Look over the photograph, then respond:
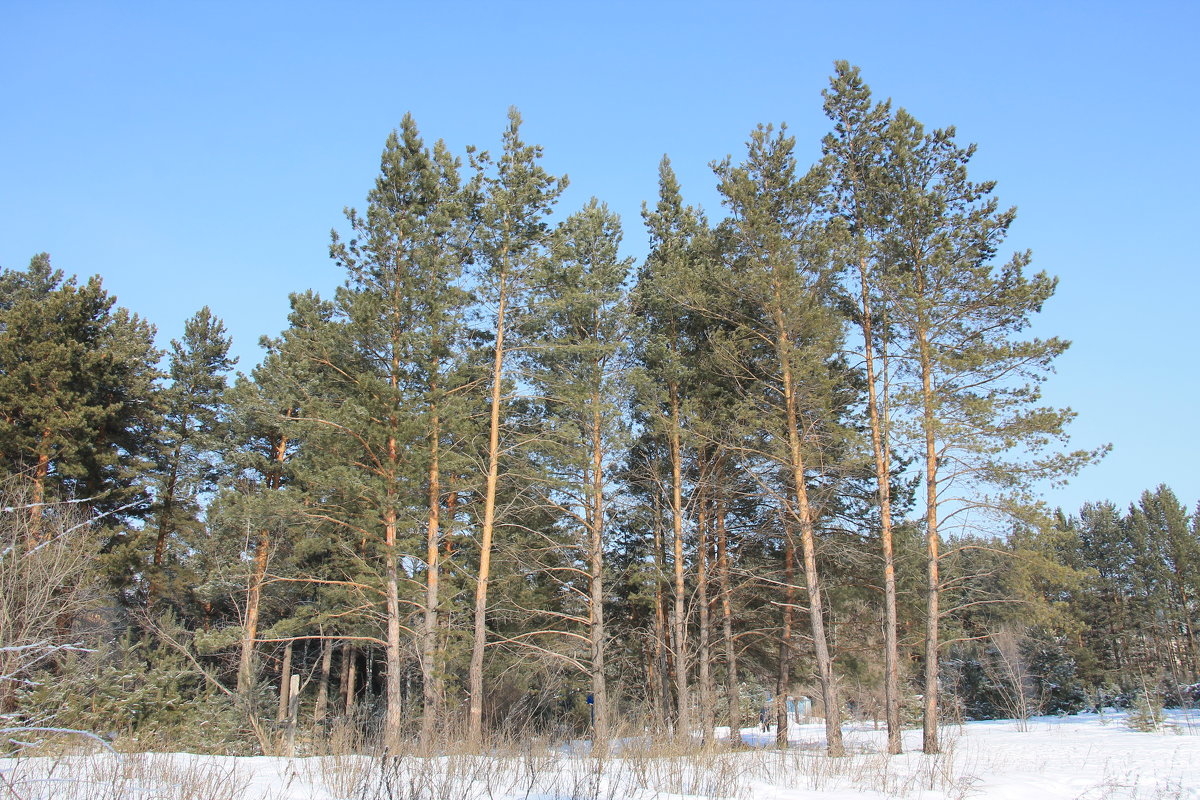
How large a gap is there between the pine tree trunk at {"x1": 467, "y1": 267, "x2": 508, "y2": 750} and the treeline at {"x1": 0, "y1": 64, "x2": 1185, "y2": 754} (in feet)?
0.27

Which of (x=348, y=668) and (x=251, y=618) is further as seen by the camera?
(x=348, y=668)

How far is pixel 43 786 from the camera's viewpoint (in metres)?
5.18

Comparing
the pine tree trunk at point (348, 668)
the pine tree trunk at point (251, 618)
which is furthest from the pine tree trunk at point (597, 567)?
the pine tree trunk at point (348, 668)

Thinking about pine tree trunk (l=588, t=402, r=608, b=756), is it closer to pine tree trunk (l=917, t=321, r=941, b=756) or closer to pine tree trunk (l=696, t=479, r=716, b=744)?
pine tree trunk (l=696, t=479, r=716, b=744)

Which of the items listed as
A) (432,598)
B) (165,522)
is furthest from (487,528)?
(165,522)

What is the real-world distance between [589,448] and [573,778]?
9.80 metres

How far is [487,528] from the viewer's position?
1452 centimetres

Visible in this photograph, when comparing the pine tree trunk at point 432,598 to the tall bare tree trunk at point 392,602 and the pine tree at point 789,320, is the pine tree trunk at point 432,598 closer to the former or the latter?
the tall bare tree trunk at point 392,602

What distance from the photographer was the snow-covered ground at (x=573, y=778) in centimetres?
525

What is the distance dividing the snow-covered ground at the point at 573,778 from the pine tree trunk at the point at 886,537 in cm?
208

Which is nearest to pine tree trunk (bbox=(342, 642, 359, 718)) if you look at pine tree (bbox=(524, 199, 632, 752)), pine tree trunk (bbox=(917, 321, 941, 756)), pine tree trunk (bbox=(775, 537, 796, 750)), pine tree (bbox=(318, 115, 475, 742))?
pine tree (bbox=(318, 115, 475, 742))

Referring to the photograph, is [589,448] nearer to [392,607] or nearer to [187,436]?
[392,607]

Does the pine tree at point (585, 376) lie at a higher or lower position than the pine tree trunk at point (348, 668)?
higher

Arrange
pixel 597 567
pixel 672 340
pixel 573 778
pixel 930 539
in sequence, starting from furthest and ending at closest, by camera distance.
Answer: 1. pixel 672 340
2. pixel 597 567
3. pixel 930 539
4. pixel 573 778
